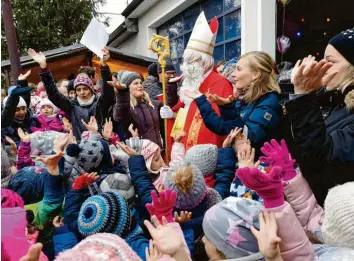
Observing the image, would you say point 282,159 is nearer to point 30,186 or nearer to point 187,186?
point 187,186

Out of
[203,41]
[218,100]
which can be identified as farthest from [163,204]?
[203,41]

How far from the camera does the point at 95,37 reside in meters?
4.32

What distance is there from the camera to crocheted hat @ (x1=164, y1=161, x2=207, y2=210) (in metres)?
2.25

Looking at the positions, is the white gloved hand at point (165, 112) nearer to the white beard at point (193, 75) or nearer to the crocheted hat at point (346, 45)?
the white beard at point (193, 75)

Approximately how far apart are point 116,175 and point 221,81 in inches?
60.2

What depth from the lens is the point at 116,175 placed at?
2.59m

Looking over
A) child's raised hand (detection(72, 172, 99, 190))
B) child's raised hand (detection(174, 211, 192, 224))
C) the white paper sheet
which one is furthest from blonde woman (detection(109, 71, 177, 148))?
child's raised hand (detection(174, 211, 192, 224))

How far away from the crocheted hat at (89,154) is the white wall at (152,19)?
8.44 m

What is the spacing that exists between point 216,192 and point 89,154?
0.85 m

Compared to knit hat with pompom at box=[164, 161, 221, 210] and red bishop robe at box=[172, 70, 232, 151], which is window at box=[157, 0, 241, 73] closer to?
red bishop robe at box=[172, 70, 232, 151]

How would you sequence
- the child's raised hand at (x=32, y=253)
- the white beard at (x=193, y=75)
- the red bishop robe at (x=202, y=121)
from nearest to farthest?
1. the child's raised hand at (x=32, y=253)
2. the red bishop robe at (x=202, y=121)
3. the white beard at (x=193, y=75)

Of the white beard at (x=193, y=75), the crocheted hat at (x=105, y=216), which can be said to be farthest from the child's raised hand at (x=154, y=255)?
the white beard at (x=193, y=75)

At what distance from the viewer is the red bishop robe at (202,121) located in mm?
3494

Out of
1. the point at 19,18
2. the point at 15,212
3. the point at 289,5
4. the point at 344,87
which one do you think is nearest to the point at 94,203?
the point at 15,212
